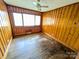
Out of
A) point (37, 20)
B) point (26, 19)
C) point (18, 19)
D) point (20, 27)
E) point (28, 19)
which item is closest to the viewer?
point (18, 19)

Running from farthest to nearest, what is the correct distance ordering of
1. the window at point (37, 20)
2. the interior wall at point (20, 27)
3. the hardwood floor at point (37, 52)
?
the window at point (37, 20) < the interior wall at point (20, 27) < the hardwood floor at point (37, 52)

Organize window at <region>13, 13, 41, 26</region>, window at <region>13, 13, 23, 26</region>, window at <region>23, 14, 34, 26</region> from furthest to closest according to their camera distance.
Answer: window at <region>23, 14, 34, 26</region>
window at <region>13, 13, 41, 26</region>
window at <region>13, 13, 23, 26</region>

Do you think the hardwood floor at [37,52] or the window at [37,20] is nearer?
the hardwood floor at [37,52]

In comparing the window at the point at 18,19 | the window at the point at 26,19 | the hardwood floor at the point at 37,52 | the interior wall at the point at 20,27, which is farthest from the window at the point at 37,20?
the hardwood floor at the point at 37,52

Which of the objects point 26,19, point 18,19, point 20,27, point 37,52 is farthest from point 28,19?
point 37,52

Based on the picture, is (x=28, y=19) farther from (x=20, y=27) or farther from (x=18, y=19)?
(x=20, y=27)

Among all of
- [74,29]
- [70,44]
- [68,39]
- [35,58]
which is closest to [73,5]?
[74,29]

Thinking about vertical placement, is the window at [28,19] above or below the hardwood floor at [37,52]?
above

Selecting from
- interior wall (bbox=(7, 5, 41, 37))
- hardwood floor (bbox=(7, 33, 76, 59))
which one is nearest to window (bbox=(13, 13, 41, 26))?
interior wall (bbox=(7, 5, 41, 37))

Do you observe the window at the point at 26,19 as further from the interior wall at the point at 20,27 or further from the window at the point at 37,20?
the interior wall at the point at 20,27

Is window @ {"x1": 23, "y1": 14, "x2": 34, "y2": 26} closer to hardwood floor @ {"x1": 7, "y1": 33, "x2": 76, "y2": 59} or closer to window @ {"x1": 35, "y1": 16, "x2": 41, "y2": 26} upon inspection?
window @ {"x1": 35, "y1": 16, "x2": 41, "y2": 26}

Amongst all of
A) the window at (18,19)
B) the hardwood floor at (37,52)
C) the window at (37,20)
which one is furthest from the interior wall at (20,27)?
the hardwood floor at (37,52)

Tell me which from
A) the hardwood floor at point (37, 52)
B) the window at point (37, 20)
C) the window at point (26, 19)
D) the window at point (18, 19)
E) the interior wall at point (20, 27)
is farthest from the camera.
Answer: the window at point (37, 20)

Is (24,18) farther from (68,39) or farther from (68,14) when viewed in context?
(68,39)
